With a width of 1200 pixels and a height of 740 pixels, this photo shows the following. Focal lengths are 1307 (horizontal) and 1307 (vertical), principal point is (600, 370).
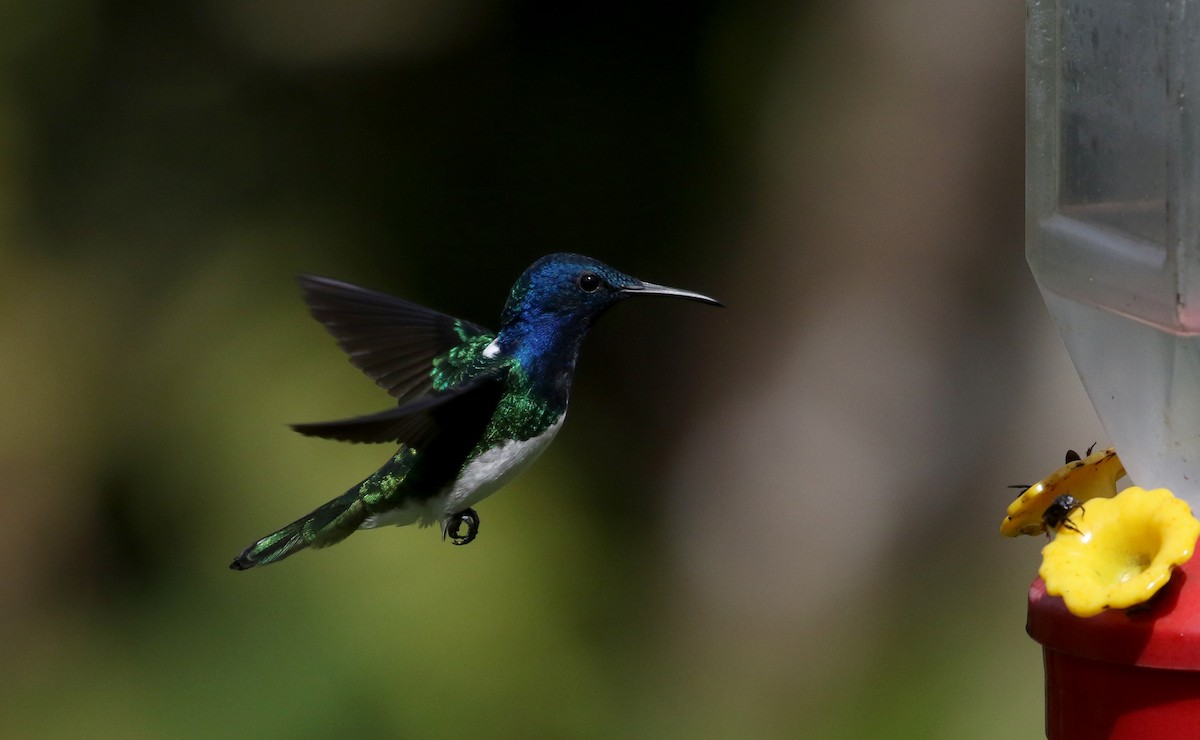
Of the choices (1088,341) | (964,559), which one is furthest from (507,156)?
(1088,341)

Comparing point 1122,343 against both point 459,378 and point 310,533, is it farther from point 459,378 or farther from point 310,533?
point 310,533

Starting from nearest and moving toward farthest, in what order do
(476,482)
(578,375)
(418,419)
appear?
(418,419)
(476,482)
(578,375)

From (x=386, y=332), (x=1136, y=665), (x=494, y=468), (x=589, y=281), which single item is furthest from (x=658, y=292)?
(x=1136, y=665)

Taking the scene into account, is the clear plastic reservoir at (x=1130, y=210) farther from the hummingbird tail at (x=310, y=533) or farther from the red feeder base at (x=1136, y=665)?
the hummingbird tail at (x=310, y=533)

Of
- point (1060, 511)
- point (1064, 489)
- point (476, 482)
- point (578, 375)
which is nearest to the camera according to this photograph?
point (1060, 511)

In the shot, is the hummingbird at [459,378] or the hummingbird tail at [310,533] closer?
the hummingbird at [459,378]

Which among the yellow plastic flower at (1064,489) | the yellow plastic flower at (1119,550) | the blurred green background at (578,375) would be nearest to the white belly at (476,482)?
the yellow plastic flower at (1064,489)

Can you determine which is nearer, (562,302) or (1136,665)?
(1136,665)
